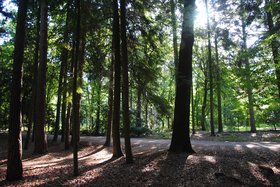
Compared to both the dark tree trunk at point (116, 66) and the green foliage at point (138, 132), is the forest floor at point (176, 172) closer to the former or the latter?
the dark tree trunk at point (116, 66)

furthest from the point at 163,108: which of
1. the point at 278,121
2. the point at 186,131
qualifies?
the point at 278,121

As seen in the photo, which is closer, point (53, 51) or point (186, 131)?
point (186, 131)

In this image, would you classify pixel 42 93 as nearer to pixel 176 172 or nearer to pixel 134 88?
pixel 134 88

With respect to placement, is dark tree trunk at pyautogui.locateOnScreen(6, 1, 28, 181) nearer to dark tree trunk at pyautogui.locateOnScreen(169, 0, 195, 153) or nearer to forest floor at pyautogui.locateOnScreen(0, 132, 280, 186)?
forest floor at pyautogui.locateOnScreen(0, 132, 280, 186)

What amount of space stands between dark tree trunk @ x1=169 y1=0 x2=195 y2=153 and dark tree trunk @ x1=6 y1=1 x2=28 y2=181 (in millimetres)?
5070

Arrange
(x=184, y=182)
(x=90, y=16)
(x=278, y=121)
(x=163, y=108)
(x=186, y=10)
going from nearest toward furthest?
(x=184, y=182) → (x=186, y=10) → (x=90, y=16) → (x=163, y=108) → (x=278, y=121)

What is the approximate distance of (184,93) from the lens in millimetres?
10164

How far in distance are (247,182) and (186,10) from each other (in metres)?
5.91

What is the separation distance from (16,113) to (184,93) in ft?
18.5

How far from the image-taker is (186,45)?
1032 centimetres

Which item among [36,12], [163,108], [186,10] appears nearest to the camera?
[186,10]

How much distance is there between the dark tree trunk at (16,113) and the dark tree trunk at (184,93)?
5070 mm

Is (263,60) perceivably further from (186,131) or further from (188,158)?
(188,158)

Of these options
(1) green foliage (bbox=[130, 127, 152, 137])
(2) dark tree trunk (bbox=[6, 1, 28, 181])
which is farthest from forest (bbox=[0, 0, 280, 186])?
(1) green foliage (bbox=[130, 127, 152, 137])
